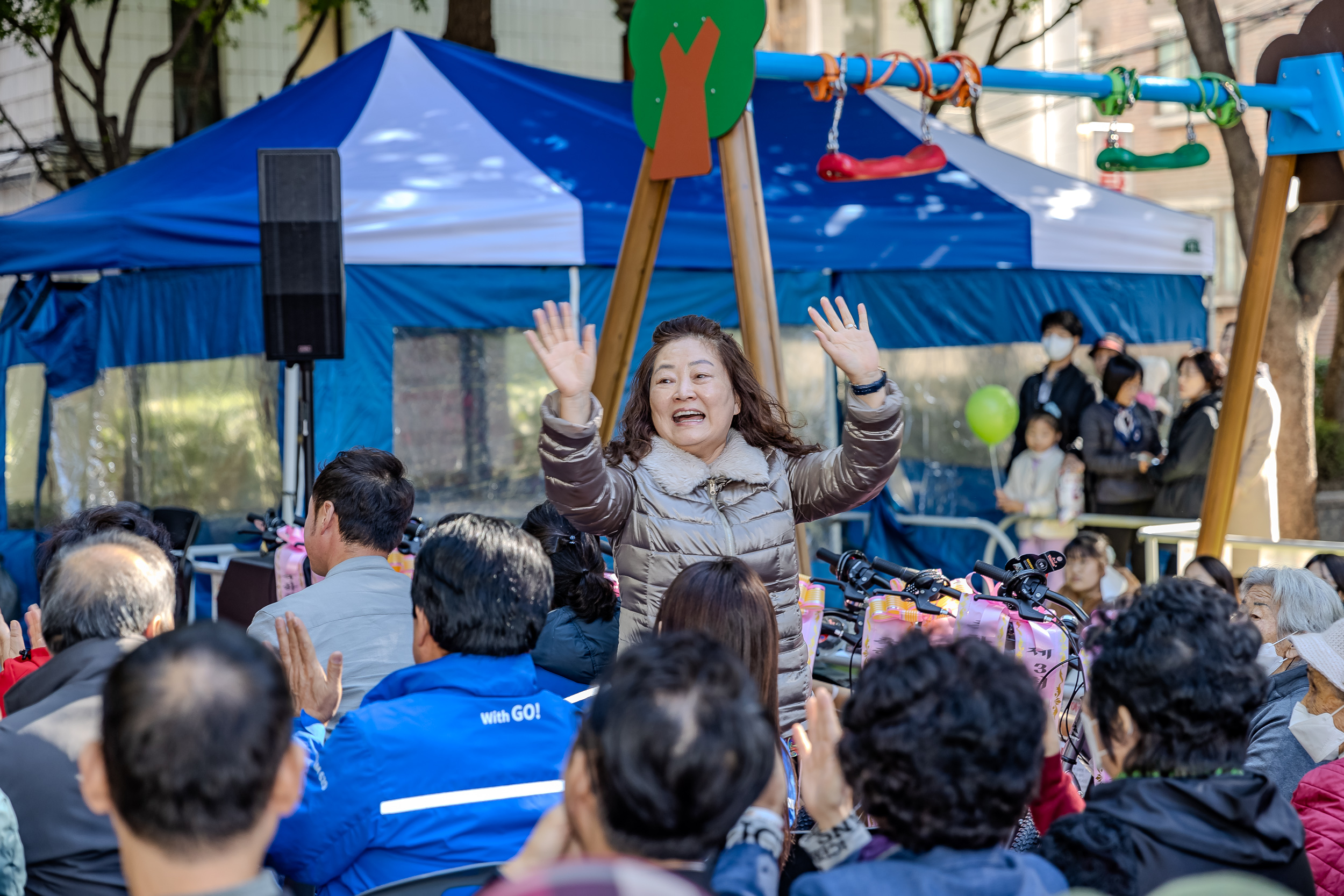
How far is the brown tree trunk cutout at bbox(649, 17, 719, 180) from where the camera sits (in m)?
4.92

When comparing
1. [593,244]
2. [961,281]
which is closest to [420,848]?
[593,244]

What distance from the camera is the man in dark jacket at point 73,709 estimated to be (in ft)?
7.14

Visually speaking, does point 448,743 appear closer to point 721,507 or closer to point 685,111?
point 721,507

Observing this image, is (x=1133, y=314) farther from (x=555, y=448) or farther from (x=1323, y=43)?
(x=555, y=448)

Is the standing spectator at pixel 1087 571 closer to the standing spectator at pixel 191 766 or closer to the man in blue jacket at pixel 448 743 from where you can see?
the man in blue jacket at pixel 448 743

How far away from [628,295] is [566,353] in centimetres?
234

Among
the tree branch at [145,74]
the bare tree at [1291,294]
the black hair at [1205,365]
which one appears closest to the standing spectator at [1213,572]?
the black hair at [1205,365]

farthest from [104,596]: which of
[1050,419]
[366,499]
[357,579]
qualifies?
[1050,419]

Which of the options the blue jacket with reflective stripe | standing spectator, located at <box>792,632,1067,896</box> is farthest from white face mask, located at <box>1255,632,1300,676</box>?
the blue jacket with reflective stripe

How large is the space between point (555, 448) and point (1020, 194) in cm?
662

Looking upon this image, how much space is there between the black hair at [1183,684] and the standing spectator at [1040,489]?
625cm

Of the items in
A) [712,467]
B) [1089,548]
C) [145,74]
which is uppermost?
[145,74]

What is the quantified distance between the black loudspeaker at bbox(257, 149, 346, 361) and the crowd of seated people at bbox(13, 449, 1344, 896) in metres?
3.53

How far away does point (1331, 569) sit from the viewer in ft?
15.8
